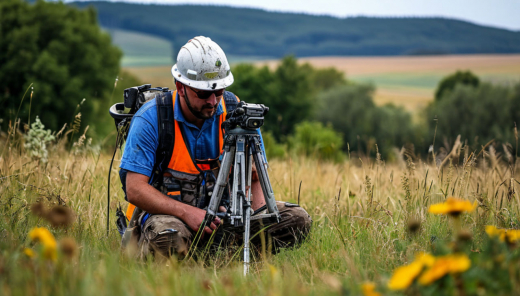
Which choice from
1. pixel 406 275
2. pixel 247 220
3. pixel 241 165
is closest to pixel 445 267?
pixel 406 275

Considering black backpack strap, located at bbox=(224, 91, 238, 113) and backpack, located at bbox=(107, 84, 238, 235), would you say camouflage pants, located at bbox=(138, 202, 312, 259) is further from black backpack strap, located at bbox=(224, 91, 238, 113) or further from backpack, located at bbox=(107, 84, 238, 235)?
black backpack strap, located at bbox=(224, 91, 238, 113)

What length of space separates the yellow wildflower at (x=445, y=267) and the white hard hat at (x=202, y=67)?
231cm

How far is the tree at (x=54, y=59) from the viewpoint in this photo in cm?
3083

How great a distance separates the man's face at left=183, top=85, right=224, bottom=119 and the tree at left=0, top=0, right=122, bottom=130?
28.2m

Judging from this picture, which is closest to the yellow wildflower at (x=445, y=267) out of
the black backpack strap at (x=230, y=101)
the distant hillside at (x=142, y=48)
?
the black backpack strap at (x=230, y=101)

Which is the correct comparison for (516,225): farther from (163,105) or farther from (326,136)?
(326,136)

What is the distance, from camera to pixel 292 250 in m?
3.98

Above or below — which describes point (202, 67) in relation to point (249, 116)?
above

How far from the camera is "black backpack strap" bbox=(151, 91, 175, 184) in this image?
12.1 feet

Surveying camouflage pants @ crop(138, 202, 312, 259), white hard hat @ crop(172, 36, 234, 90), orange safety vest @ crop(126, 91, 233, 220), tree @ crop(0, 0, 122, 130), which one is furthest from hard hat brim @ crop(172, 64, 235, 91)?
tree @ crop(0, 0, 122, 130)

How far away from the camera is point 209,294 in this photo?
242cm

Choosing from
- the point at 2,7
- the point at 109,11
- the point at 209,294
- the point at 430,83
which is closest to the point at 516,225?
the point at 209,294

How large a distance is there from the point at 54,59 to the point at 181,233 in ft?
104

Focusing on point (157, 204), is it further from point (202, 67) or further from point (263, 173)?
point (202, 67)
